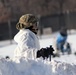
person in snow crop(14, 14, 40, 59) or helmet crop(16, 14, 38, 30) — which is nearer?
person in snow crop(14, 14, 40, 59)

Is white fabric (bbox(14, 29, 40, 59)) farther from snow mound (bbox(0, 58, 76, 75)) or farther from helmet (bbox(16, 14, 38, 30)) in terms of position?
snow mound (bbox(0, 58, 76, 75))

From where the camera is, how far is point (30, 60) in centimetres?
487

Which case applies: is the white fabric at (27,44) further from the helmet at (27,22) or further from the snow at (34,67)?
the snow at (34,67)

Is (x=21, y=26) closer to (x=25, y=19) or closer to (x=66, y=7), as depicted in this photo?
(x=25, y=19)

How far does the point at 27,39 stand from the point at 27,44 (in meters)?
0.08

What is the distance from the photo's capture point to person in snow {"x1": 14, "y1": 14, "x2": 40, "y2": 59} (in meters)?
5.64

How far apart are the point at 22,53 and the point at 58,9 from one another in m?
39.6

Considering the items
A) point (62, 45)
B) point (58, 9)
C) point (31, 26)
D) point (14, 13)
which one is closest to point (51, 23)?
point (14, 13)

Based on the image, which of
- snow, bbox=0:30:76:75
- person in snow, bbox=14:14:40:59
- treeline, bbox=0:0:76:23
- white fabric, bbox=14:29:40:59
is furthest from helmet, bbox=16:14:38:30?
treeline, bbox=0:0:76:23

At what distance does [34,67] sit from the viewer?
15.8 ft

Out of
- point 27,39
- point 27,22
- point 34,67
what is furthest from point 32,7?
point 34,67

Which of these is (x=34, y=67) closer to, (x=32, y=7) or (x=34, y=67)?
(x=34, y=67)

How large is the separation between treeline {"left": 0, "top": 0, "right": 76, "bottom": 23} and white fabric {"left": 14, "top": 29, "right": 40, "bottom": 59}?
32.6 metres

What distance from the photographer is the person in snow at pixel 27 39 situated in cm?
564
